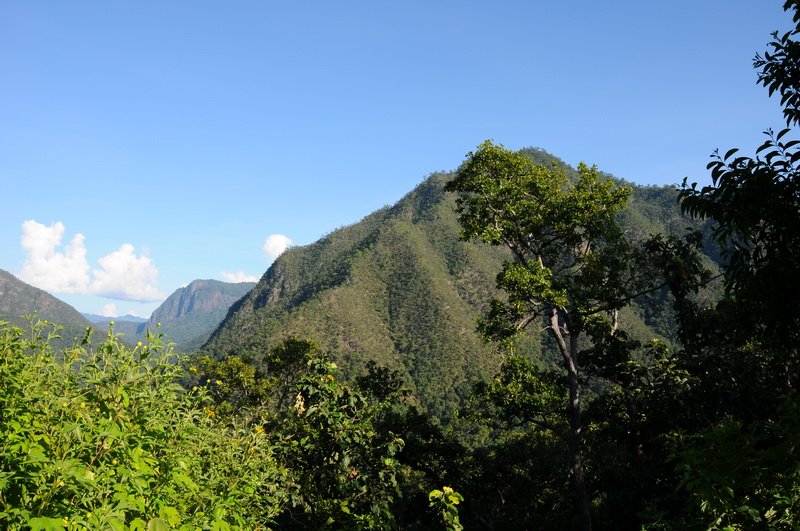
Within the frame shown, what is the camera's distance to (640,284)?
12281 mm

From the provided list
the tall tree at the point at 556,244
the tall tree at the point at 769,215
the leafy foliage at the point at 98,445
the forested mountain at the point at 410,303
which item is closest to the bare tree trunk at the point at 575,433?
the tall tree at the point at 556,244

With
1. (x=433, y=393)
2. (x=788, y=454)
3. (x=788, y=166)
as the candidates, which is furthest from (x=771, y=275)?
(x=433, y=393)

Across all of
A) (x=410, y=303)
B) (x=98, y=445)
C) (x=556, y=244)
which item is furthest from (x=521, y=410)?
(x=410, y=303)

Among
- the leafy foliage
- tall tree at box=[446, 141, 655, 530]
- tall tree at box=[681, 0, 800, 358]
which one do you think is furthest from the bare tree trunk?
the leafy foliage

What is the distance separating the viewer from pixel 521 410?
12094 mm

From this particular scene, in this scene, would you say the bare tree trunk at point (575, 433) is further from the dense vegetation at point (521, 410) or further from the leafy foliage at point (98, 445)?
the leafy foliage at point (98, 445)

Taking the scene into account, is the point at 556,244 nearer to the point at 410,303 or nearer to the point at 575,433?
the point at 575,433

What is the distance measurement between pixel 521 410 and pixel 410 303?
95.0m

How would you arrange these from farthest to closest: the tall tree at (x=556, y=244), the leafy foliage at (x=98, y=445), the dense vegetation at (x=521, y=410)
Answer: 1. the tall tree at (x=556, y=244)
2. the dense vegetation at (x=521, y=410)
3. the leafy foliage at (x=98, y=445)

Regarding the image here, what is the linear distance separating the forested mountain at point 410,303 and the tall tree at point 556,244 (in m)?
56.9

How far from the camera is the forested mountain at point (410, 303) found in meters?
83.8

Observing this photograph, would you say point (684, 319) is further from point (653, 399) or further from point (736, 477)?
point (736, 477)

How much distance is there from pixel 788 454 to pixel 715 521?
0.77 metres

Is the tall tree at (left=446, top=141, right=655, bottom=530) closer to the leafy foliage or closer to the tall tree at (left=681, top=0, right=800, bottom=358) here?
the tall tree at (left=681, top=0, right=800, bottom=358)
